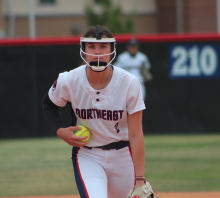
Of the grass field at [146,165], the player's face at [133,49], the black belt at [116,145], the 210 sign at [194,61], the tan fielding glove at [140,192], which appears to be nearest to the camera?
the tan fielding glove at [140,192]

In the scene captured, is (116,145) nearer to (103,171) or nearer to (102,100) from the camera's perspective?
(103,171)

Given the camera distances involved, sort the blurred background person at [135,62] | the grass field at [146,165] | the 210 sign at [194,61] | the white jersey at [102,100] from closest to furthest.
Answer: the white jersey at [102,100] < the grass field at [146,165] < the blurred background person at [135,62] < the 210 sign at [194,61]

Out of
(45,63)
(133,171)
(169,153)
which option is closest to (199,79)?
(169,153)

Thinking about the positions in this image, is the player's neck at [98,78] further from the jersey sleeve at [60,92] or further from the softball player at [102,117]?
the jersey sleeve at [60,92]

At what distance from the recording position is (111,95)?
3.14 metres

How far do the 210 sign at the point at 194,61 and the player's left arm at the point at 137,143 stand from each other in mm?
6742

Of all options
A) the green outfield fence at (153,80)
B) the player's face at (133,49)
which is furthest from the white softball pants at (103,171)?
the green outfield fence at (153,80)

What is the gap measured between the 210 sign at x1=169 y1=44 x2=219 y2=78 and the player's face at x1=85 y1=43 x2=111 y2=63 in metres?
6.79

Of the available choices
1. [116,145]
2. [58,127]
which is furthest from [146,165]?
[58,127]

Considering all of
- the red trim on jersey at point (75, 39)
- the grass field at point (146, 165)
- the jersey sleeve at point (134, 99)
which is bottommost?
the grass field at point (146, 165)

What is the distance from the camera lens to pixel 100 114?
10.4ft

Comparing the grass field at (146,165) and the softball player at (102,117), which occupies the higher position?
the softball player at (102,117)

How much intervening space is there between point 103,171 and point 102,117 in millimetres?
417

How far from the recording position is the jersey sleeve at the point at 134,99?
308 centimetres
